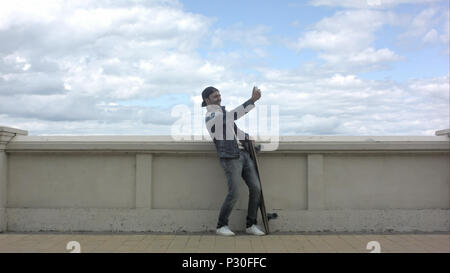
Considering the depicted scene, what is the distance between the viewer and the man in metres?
5.71

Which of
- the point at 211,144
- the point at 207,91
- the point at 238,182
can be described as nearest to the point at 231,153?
the point at 238,182

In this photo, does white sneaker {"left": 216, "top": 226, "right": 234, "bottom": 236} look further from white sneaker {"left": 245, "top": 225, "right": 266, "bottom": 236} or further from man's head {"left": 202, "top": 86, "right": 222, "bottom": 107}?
man's head {"left": 202, "top": 86, "right": 222, "bottom": 107}

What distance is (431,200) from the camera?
→ 6.28m

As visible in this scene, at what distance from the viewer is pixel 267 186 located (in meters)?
6.24

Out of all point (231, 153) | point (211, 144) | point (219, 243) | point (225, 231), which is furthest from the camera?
point (211, 144)

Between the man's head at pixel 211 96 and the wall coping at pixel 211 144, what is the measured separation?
1.78 feet

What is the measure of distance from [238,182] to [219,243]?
31.4 inches

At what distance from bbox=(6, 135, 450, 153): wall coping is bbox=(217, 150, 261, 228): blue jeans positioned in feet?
1.36

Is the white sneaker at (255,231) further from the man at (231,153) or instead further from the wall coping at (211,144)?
the wall coping at (211,144)

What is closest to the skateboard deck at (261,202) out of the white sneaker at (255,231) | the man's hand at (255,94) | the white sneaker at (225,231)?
the white sneaker at (255,231)

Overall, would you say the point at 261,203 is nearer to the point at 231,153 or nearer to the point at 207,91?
the point at 231,153

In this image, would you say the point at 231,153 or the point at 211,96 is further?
the point at 211,96

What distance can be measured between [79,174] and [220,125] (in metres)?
2.20

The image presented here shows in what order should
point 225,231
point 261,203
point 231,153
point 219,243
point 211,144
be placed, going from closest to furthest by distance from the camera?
point 219,243
point 231,153
point 225,231
point 261,203
point 211,144
